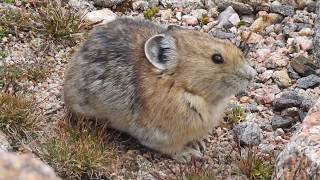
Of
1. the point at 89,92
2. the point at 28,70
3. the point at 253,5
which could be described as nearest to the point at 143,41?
the point at 89,92

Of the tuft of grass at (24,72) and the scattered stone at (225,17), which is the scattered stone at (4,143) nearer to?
the tuft of grass at (24,72)

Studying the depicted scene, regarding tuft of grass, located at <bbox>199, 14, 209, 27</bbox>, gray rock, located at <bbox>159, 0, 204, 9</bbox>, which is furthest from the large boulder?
gray rock, located at <bbox>159, 0, 204, 9</bbox>

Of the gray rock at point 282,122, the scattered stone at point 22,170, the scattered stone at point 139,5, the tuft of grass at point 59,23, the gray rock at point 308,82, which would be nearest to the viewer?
the scattered stone at point 22,170

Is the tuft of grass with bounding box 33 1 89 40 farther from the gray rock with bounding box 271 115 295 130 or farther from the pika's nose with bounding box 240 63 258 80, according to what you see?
the pika's nose with bounding box 240 63 258 80

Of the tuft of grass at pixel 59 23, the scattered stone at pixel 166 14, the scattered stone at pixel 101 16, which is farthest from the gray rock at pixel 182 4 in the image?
the tuft of grass at pixel 59 23

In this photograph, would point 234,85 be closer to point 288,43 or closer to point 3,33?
point 288,43

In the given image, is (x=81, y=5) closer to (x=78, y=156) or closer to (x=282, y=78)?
(x=282, y=78)
